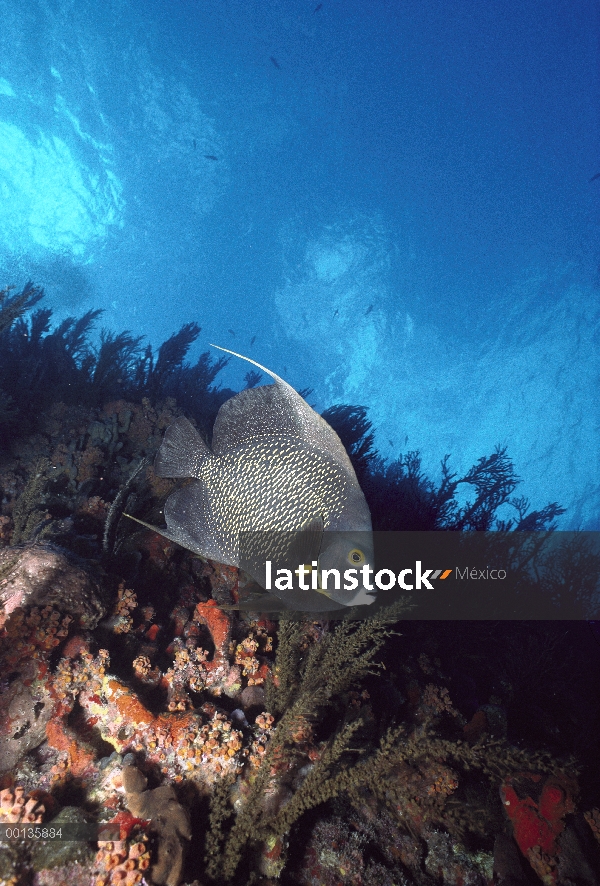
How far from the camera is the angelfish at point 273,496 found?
6.00 ft

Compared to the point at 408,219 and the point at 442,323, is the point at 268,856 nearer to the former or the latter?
the point at 442,323

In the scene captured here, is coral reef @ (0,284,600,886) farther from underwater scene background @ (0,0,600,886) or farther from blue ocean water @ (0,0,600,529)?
blue ocean water @ (0,0,600,529)

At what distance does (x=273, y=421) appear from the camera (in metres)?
2.05

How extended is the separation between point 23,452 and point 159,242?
27.1m

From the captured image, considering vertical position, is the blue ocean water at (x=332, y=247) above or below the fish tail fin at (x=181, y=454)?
above

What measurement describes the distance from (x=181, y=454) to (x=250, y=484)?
44 centimetres

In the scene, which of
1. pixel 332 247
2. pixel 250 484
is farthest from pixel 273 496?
pixel 332 247

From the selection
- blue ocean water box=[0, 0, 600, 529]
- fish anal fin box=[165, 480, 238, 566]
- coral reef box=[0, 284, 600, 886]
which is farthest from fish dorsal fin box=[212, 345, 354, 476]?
blue ocean water box=[0, 0, 600, 529]

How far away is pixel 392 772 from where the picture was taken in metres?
2.54

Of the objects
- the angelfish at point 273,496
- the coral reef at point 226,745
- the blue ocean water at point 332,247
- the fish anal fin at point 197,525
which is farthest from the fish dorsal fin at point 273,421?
the blue ocean water at point 332,247

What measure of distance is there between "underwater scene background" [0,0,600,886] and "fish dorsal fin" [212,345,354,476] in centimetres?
11

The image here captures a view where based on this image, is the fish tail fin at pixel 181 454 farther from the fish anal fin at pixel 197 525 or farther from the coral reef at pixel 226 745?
the coral reef at pixel 226 745

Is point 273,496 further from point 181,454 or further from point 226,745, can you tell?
point 226,745

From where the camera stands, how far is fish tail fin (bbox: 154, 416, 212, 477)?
212 centimetres
